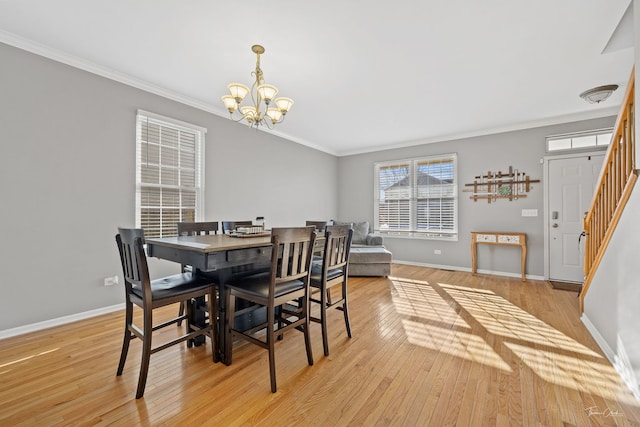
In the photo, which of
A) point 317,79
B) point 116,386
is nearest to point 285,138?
point 317,79

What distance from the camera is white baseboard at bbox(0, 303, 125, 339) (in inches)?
99.3

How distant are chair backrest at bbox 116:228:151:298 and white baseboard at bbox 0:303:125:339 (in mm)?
1702

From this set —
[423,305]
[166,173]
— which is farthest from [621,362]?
[166,173]

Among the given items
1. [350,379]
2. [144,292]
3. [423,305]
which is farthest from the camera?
[423,305]

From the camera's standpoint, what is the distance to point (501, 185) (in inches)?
201

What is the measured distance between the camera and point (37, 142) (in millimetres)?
2660

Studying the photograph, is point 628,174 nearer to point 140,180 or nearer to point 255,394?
point 255,394

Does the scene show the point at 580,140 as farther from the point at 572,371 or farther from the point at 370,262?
the point at 572,371

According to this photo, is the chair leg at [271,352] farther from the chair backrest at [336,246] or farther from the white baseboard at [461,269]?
the white baseboard at [461,269]

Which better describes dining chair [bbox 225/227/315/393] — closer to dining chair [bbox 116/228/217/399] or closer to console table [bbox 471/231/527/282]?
dining chair [bbox 116/228/217/399]

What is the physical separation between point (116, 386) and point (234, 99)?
238 centimetres

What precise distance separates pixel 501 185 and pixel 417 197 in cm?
157

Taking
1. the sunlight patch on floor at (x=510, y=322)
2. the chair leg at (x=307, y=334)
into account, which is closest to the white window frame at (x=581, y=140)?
the sunlight patch on floor at (x=510, y=322)

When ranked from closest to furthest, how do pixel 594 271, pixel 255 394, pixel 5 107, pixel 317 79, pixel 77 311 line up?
1. pixel 255 394
2. pixel 5 107
3. pixel 594 271
4. pixel 77 311
5. pixel 317 79
